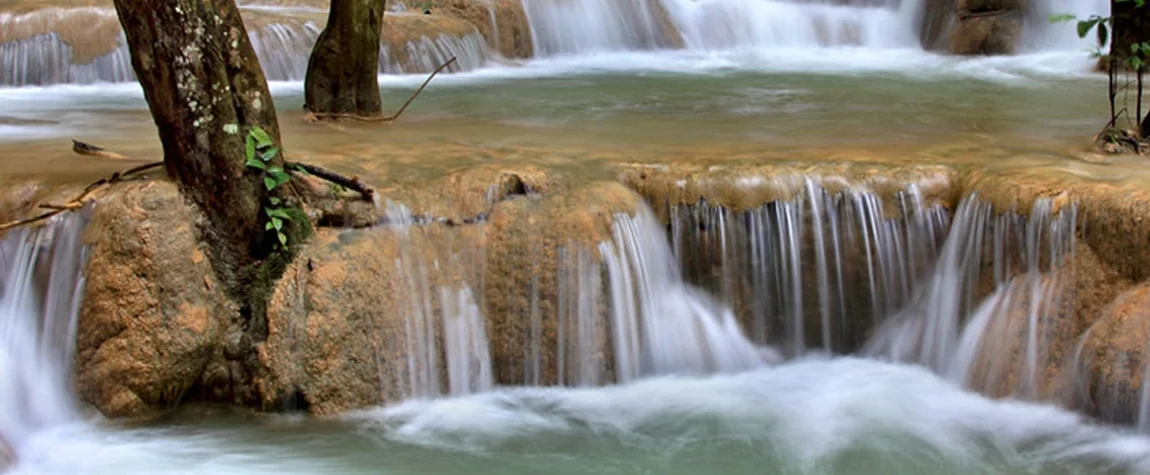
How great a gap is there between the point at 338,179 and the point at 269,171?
0.30 m

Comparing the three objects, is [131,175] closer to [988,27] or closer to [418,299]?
[418,299]

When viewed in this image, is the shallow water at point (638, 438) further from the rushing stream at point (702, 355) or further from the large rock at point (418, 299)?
the large rock at point (418, 299)

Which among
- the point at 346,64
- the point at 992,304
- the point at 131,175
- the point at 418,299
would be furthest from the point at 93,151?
the point at 992,304

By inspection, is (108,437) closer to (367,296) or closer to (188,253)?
(188,253)

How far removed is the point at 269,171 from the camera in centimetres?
513

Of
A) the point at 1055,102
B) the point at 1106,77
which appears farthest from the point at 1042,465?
the point at 1106,77

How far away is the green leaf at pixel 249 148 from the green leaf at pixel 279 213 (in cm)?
24

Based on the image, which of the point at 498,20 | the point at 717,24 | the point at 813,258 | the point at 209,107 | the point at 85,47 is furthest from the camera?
the point at 717,24

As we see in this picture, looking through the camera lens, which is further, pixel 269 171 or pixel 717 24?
pixel 717 24

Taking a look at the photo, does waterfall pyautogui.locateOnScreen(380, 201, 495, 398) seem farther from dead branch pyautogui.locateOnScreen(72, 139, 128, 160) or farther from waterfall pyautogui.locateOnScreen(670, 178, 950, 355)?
dead branch pyautogui.locateOnScreen(72, 139, 128, 160)

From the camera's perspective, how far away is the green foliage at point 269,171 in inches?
200

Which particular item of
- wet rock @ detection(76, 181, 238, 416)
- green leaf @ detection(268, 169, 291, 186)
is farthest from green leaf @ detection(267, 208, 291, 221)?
wet rock @ detection(76, 181, 238, 416)

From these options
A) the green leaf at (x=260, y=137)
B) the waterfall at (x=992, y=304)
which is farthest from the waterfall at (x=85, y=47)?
the waterfall at (x=992, y=304)

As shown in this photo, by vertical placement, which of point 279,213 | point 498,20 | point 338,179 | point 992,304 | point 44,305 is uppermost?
point 498,20
